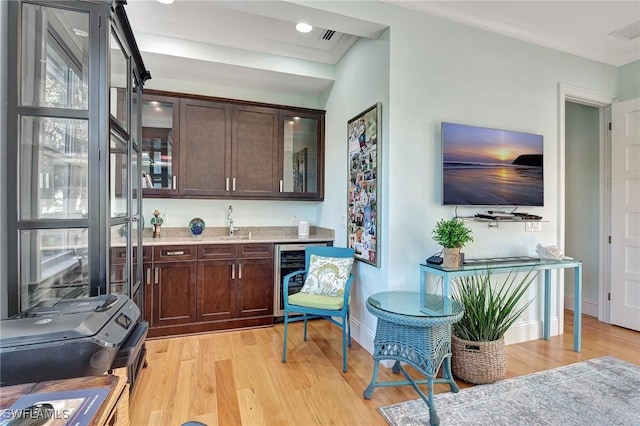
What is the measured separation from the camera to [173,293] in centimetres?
311

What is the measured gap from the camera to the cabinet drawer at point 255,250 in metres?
3.34

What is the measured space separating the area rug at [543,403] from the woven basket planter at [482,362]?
58 mm

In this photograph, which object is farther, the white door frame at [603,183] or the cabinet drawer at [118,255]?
the white door frame at [603,183]

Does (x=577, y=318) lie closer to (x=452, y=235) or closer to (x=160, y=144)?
(x=452, y=235)

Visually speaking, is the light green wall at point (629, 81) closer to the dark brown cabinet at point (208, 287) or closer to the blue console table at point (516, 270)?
the blue console table at point (516, 270)

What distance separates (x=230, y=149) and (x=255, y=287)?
5.21 ft

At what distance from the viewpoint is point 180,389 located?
2.19 metres

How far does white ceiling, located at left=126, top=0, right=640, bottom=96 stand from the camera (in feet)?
8.37

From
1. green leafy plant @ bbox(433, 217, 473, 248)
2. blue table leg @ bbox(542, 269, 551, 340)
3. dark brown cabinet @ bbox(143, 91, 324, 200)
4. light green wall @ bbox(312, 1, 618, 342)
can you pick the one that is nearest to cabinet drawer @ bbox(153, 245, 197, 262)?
dark brown cabinet @ bbox(143, 91, 324, 200)

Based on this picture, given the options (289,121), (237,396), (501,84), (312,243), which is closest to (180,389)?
(237,396)

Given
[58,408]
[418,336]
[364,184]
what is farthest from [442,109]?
[58,408]

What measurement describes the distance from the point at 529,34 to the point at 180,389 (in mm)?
4263

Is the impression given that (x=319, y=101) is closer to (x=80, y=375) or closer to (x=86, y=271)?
(x=86, y=271)

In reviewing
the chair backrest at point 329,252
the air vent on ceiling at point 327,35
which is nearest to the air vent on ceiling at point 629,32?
the air vent on ceiling at point 327,35
